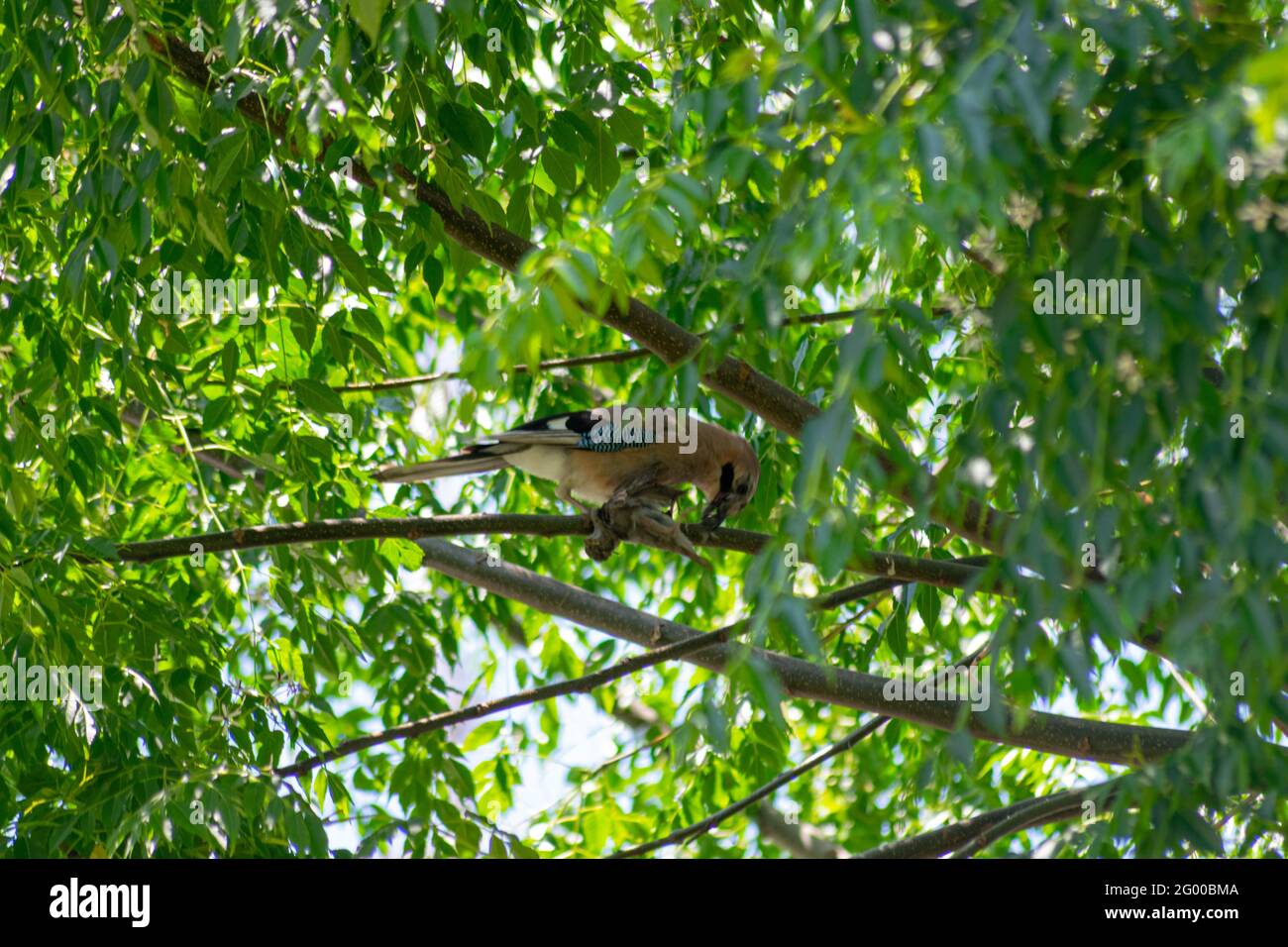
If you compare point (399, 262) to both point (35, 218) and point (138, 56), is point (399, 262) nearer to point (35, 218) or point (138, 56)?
point (35, 218)

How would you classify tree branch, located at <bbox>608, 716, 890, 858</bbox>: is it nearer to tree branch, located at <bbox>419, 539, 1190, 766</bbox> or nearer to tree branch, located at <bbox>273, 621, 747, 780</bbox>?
tree branch, located at <bbox>419, 539, 1190, 766</bbox>

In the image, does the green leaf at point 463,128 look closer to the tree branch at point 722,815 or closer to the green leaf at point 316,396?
the green leaf at point 316,396

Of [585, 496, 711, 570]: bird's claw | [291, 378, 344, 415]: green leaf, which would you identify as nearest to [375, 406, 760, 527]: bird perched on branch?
[585, 496, 711, 570]: bird's claw

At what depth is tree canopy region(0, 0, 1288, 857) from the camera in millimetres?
1911

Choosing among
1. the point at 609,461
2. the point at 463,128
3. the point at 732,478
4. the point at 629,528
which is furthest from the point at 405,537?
the point at 732,478

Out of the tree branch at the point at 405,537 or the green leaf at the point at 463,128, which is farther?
the tree branch at the point at 405,537

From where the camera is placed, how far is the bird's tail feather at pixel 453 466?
16.3 feet

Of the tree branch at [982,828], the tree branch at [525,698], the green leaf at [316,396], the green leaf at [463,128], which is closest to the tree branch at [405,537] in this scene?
the green leaf at [316,396]

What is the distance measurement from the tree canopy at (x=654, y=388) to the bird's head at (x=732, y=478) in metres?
0.14

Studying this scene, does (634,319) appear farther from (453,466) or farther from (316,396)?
(453,466)
